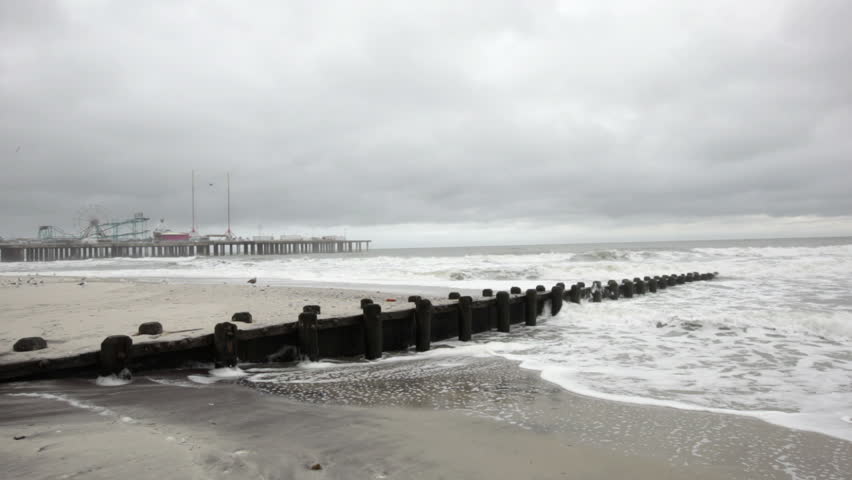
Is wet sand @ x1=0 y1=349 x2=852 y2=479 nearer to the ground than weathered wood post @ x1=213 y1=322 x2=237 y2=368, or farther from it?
nearer to the ground

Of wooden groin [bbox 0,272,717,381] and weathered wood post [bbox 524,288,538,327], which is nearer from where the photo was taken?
wooden groin [bbox 0,272,717,381]

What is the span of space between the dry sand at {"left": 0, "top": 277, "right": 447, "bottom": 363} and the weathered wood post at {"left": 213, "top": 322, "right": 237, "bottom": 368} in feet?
1.41

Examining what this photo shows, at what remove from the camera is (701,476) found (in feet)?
11.0

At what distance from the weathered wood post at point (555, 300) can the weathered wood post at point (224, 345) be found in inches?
315

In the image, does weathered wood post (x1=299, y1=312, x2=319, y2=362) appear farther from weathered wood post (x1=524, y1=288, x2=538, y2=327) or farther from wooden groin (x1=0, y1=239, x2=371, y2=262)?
wooden groin (x1=0, y1=239, x2=371, y2=262)

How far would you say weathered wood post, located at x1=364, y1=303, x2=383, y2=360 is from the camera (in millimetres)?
7359

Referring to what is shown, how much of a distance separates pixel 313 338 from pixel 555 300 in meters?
6.98

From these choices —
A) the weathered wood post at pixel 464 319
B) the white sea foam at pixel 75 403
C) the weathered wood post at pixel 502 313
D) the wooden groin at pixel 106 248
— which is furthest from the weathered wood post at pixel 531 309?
the wooden groin at pixel 106 248

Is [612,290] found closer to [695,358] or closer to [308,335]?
[695,358]

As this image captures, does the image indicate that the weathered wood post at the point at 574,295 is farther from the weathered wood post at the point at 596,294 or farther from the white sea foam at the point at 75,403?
the white sea foam at the point at 75,403

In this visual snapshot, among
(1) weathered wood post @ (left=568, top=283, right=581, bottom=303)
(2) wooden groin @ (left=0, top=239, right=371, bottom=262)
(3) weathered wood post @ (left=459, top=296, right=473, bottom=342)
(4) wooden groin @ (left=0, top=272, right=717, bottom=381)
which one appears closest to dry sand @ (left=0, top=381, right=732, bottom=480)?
(4) wooden groin @ (left=0, top=272, right=717, bottom=381)

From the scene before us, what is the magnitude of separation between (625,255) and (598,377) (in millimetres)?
40102

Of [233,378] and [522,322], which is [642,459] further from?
[522,322]

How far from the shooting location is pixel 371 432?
4.08m
